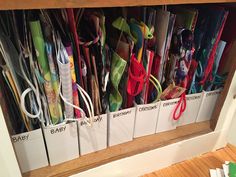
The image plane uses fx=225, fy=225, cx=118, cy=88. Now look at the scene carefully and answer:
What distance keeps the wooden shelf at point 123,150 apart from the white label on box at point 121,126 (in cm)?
3

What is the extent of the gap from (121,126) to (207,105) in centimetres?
34

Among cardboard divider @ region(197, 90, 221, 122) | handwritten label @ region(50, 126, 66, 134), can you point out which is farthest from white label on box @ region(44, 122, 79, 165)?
cardboard divider @ region(197, 90, 221, 122)

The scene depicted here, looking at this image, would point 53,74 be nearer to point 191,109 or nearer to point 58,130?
point 58,130

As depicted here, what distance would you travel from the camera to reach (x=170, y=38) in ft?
2.10

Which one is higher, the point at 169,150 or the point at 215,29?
the point at 215,29

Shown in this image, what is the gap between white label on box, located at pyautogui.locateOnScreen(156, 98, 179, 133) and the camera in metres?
0.74

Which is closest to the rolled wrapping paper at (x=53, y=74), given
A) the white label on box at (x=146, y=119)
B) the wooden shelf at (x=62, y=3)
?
the wooden shelf at (x=62, y=3)

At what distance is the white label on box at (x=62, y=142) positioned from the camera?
0.63m

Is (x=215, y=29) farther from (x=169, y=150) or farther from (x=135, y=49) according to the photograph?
(x=169, y=150)

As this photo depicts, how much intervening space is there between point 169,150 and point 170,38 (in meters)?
0.40

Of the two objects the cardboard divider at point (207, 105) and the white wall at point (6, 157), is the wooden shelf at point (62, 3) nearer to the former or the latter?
the white wall at point (6, 157)

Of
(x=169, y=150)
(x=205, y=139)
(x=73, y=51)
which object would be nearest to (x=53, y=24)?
(x=73, y=51)

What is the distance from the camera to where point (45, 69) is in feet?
1.77

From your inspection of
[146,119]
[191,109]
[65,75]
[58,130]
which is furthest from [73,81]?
[191,109]
